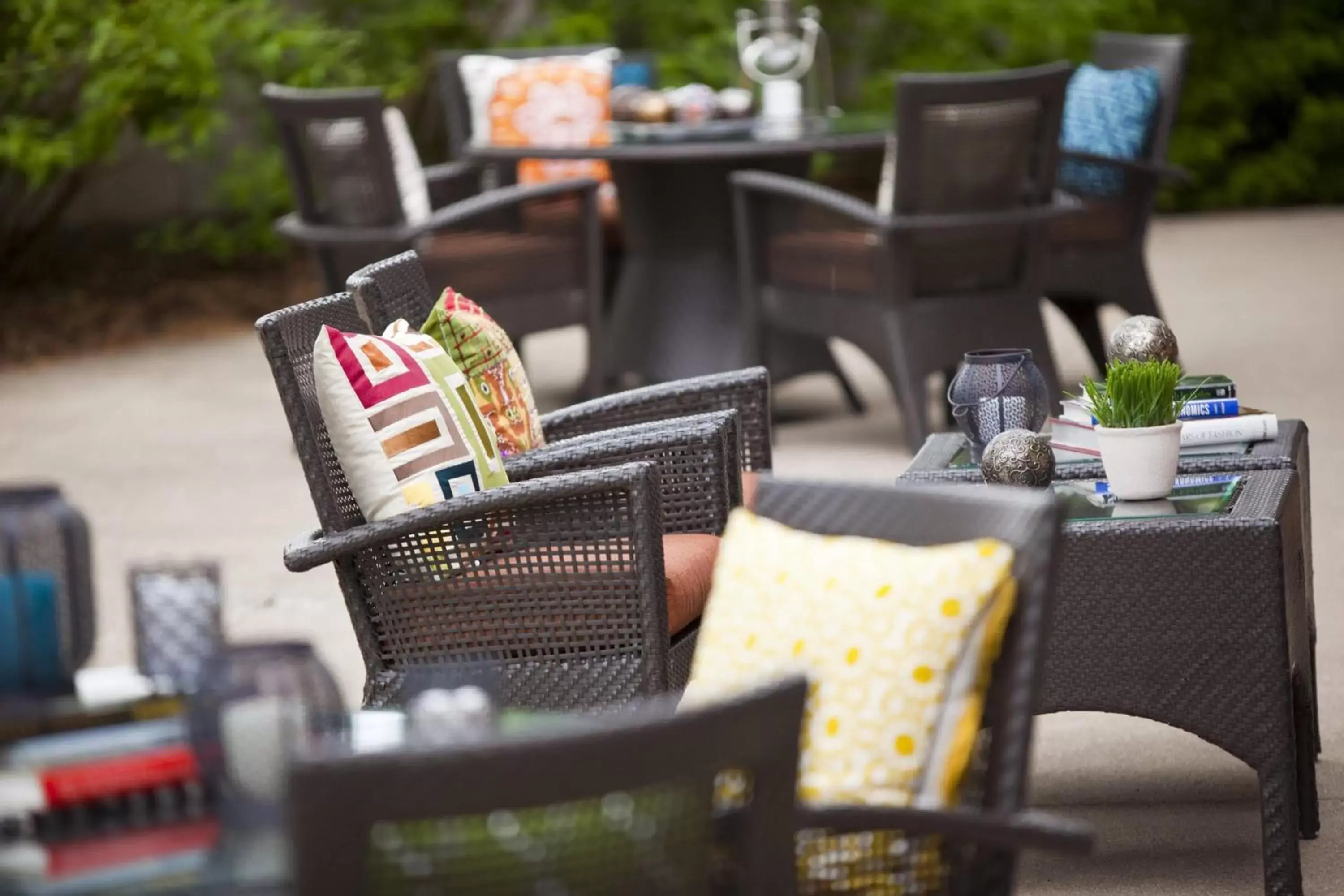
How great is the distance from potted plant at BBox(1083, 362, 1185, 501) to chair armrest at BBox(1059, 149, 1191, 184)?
3107 mm

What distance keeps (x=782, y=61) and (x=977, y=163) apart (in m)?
1.40

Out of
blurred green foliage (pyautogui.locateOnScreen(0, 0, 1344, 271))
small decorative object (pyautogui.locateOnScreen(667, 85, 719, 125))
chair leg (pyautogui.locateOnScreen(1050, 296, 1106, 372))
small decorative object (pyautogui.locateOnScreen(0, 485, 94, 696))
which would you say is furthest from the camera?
blurred green foliage (pyautogui.locateOnScreen(0, 0, 1344, 271))

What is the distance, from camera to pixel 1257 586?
2.32 meters

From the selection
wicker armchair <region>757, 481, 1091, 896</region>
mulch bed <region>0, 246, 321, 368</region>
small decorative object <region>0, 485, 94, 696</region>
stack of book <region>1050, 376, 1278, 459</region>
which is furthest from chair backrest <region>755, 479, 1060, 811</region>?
mulch bed <region>0, 246, 321, 368</region>

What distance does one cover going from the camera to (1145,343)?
9.27ft

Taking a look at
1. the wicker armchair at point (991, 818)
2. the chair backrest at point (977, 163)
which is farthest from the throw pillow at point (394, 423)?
the chair backrest at point (977, 163)

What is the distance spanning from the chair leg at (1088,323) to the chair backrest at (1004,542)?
4.31 meters

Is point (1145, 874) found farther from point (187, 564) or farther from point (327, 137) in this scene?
point (327, 137)

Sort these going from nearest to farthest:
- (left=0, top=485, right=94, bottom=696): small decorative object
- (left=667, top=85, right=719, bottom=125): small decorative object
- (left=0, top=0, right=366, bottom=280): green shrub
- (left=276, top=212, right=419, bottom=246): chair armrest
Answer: (left=0, top=485, right=94, bottom=696): small decorative object
(left=276, top=212, right=419, bottom=246): chair armrest
(left=667, top=85, right=719, bottom=125): small decorative object
(left=0, top=0, right=366, bottom=280): green shrub

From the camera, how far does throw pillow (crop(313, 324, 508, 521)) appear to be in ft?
7.89

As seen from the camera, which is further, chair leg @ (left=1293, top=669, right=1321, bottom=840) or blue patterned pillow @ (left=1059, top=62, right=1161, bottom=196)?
blue patterned pillow @ (left=1059, top=62, right=1161, bottom=196)

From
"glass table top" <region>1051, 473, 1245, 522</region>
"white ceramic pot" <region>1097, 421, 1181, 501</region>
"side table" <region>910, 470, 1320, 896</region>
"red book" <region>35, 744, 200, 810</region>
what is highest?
"red book" <region>35, 744, 200, 810</region>

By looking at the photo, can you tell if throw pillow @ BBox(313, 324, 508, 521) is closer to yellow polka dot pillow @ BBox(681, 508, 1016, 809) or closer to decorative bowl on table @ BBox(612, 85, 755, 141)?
yellow polka dot pillow @ BBox(681, 508, 1016, 809)

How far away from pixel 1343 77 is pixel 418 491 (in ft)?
31.0
